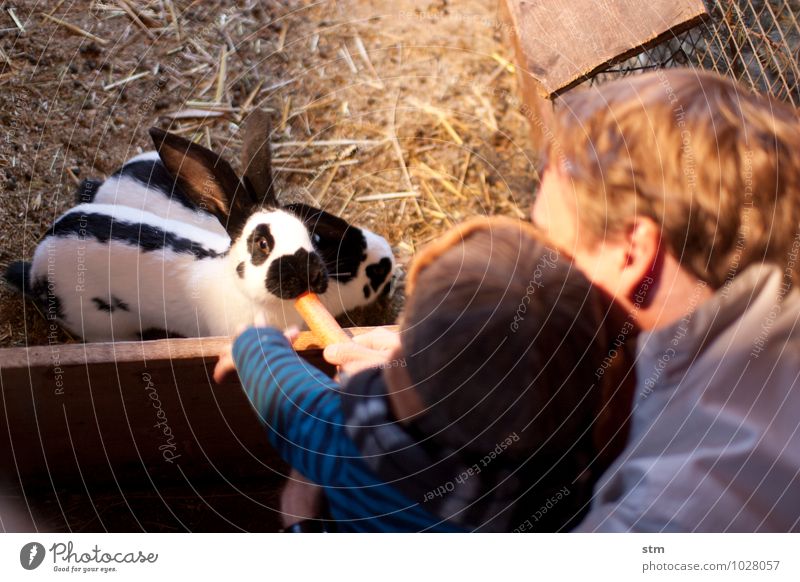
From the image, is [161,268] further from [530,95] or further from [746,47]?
[746,47]

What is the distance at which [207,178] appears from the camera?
3.35 feet

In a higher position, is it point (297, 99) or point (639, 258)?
point (297, 99)

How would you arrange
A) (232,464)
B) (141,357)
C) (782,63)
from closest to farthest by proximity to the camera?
1. (141,357)
2. (232,464)
3. (782,63)

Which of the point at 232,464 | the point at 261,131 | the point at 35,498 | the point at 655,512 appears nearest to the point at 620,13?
the point at 261,131

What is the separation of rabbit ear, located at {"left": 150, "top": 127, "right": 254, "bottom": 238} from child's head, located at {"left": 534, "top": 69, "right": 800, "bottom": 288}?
1.50 feet

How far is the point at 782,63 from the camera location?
132 cm

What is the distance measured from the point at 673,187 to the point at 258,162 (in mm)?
550

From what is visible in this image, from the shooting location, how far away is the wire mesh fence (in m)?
1.26

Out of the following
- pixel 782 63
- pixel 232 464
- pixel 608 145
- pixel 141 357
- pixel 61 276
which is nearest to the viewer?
pixel 608 145

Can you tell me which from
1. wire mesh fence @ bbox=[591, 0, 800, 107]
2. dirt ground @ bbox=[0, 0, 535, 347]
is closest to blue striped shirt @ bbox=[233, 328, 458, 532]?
dirt ground @ bbox=[0, 0, 535, 347]

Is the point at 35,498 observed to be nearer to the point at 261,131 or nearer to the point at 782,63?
the point at 261,131

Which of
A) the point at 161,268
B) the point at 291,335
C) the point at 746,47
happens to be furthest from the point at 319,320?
the point at 746,47

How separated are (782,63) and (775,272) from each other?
2.28ft

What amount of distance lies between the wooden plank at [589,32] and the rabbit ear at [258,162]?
41cm
